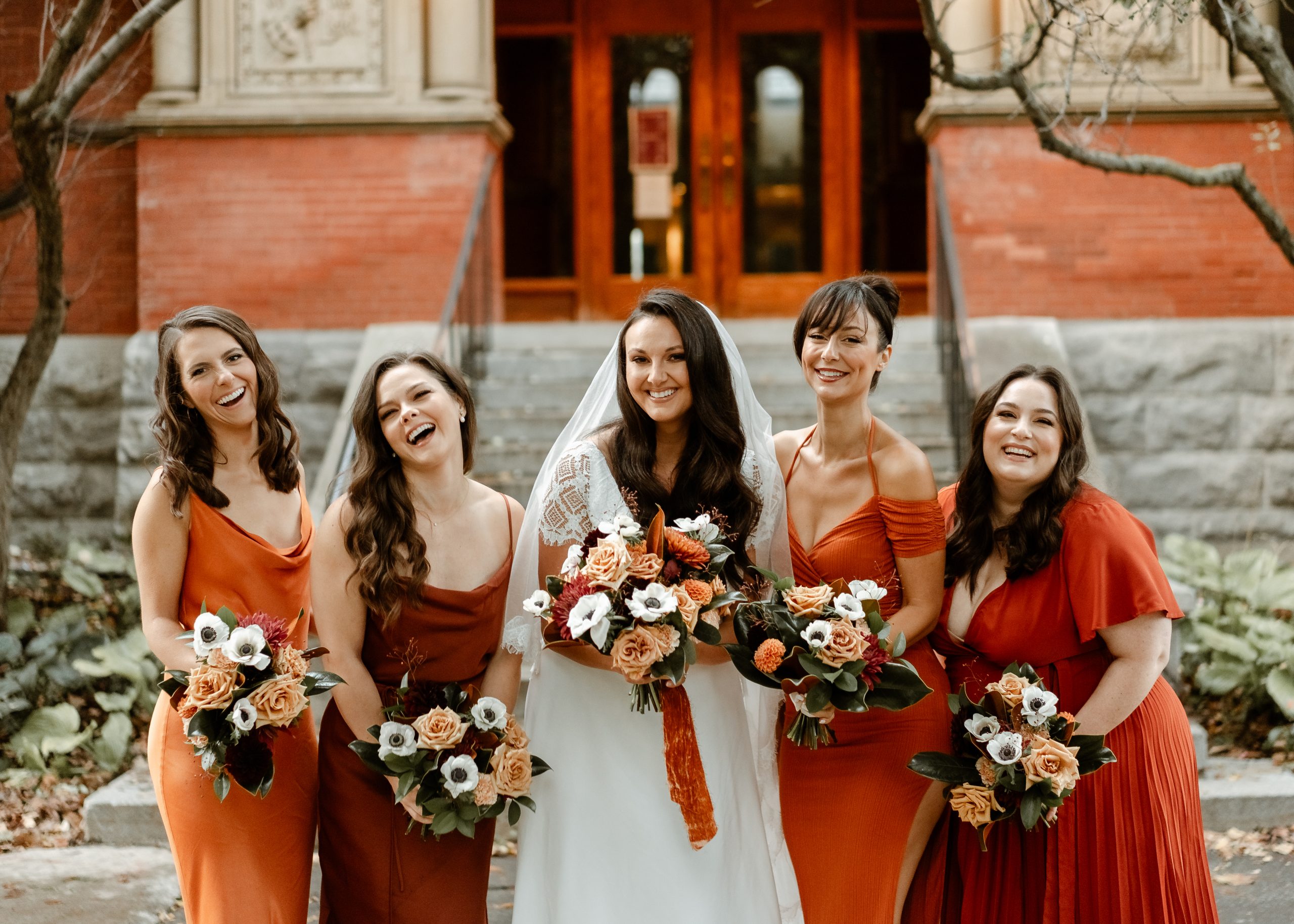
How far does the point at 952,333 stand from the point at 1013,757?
489cm

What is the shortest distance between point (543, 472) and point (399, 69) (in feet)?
22.0

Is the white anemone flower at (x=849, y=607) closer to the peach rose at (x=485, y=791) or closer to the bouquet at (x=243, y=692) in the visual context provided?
the peach rose at (x=485, y=791)

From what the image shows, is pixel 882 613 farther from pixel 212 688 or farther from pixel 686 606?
pixel 212 688

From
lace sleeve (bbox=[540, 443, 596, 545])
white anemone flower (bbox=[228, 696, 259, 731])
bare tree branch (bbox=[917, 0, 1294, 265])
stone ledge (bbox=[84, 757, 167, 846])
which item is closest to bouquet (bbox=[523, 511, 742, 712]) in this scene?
lace sleeve (bbox=[540, 443, 596, 545])

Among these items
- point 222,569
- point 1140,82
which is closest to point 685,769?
point 222,569

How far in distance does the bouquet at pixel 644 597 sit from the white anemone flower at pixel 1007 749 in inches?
33.0

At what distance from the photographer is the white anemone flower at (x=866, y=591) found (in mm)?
3152

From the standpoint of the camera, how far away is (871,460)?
11.9 feet

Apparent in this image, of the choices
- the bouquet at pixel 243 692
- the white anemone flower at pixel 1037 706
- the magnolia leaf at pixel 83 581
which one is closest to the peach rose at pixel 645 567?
the bouquet at pixel 243 692

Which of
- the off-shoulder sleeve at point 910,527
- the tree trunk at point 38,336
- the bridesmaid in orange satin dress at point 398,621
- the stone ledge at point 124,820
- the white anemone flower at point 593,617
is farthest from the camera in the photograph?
the tree trunk at point 38,336

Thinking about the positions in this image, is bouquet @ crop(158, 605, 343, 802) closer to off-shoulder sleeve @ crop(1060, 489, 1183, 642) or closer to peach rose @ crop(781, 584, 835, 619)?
peach rose @ crop(781, 584, 835, 619)

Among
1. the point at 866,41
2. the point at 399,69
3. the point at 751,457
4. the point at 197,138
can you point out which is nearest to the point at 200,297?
the point at 197,138

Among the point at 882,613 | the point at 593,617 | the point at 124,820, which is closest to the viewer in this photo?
the point at 593,617

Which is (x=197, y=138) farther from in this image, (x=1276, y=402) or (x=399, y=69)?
(x=1276, y=402)
